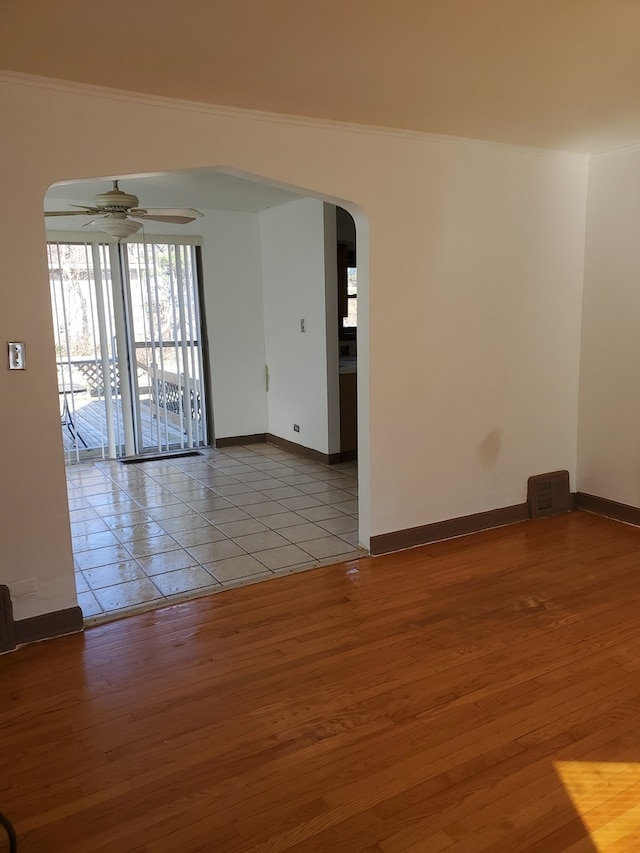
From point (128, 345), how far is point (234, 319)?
3.57 ft

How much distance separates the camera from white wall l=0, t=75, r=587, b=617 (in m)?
2.70

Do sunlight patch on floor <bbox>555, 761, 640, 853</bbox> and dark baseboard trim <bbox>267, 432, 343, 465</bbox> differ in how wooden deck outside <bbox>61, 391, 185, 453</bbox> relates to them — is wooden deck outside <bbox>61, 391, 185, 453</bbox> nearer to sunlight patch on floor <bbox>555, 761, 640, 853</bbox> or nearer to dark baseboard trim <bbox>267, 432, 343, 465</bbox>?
dark baseboard trim <bbox>267, 432, 343, 465</bbox>

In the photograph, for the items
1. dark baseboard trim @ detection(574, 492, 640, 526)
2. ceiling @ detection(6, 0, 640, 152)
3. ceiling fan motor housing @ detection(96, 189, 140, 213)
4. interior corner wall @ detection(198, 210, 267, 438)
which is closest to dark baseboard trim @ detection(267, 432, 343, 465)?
interior corner wall @ detection(198, 210, 267, 438)

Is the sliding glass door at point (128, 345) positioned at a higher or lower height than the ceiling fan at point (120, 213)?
lower

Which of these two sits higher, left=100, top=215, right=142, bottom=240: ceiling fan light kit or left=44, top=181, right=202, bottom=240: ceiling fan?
left=44, top=181, right=202, bottom=240: ceiling fan

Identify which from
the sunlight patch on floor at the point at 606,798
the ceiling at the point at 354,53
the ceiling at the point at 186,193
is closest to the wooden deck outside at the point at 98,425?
the ceiling at the point at 186,193

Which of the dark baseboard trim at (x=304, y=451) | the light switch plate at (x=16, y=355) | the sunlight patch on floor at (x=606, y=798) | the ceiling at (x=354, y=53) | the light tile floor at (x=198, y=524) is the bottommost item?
the sunlight patch on floor at (x=606, y=798)

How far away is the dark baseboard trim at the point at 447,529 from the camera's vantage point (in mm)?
3820

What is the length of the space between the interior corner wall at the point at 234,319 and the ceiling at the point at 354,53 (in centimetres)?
339

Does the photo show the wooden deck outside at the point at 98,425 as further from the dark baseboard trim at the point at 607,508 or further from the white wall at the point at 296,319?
the dark baseboard trim at the point at 607,508

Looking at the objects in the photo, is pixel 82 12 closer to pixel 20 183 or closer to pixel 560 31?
pixel 20 183

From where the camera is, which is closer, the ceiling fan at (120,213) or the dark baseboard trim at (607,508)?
the ceiling fan at (120,213)

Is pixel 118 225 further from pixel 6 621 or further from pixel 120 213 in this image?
pixel 6 621

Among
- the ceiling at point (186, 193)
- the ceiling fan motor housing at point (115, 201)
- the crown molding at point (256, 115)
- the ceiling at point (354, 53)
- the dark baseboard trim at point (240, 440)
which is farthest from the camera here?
the dark baseboard trim at point (240, 440)
